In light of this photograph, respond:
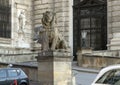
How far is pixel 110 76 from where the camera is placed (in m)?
9.20

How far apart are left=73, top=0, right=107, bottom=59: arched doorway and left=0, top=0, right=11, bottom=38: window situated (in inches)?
249

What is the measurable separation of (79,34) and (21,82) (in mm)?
20124

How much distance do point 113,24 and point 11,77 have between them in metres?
18.2

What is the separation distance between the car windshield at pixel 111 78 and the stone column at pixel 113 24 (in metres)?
25.6

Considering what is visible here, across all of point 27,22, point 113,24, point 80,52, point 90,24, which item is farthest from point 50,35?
point 27,22

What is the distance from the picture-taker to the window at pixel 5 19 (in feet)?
121

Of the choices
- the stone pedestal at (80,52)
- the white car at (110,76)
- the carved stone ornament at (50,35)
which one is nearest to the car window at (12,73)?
the carved stone ornament at (50,35)

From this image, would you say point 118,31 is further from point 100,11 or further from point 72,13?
point 72,13

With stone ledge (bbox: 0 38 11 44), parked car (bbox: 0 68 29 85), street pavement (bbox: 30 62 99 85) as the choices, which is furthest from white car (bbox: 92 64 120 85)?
stone ledge (bbox: 0 38 11 44)

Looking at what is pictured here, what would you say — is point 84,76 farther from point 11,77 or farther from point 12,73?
point 11,77

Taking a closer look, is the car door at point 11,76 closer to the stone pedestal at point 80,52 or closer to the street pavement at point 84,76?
Answer: the street pavement at point 84,76

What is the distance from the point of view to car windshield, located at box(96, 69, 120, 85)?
898 centimetres

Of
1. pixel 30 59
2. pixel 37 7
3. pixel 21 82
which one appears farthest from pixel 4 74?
pixel 37 7

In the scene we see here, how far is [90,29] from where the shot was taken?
38219 millimetres
